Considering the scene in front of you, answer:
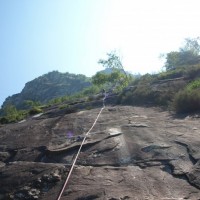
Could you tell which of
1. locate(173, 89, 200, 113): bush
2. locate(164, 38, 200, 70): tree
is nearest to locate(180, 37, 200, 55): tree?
locate(164, 38, 200, 70): tree

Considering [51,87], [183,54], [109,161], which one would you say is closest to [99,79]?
[183,54]

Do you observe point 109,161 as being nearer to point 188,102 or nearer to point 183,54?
point 188,102

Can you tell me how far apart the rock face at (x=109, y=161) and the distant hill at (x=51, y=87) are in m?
116

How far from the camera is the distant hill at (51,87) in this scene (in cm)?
12896

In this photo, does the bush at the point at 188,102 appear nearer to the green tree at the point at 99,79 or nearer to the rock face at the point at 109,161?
the rock face at the point at 109,161

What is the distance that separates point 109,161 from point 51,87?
437 feet

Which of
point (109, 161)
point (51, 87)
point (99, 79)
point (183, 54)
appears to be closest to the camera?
point (109, 161)

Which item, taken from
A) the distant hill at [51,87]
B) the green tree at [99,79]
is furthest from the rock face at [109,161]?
the distant hill at [51,87]

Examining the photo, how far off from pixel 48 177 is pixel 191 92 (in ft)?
25.2

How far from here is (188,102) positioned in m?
11.9

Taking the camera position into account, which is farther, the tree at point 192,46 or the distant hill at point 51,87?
the distant hill at point 51,87

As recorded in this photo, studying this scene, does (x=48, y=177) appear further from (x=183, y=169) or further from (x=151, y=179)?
(x=183, y=169)

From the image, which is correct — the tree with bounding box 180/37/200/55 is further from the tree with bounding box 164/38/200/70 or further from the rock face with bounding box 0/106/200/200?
the rock face with bounding box 0/106/200/200

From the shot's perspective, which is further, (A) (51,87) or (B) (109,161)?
(A) (51,87)
